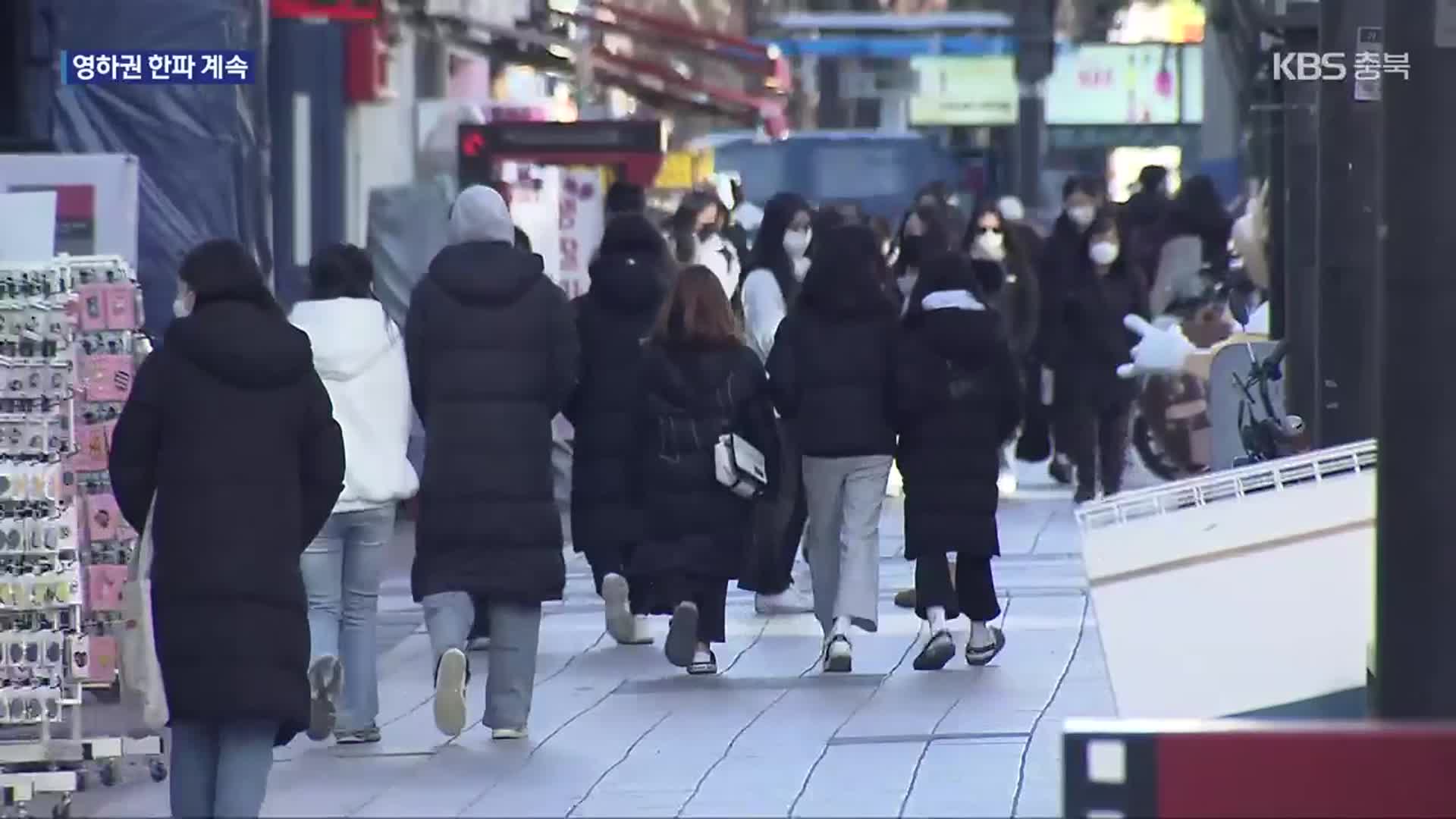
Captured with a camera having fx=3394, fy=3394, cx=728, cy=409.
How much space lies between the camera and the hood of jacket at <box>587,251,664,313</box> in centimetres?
1438

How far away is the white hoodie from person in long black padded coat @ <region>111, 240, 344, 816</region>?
273cm

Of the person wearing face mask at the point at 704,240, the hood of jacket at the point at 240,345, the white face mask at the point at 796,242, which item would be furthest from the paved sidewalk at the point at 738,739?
the white face mask at the point at 796,242

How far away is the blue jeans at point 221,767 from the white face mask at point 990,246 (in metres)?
12.6

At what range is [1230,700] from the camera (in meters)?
6.86

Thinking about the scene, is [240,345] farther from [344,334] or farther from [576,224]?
[576,224]

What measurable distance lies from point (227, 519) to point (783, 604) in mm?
7747

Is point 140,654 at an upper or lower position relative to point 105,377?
lower

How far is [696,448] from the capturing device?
43.0 ft

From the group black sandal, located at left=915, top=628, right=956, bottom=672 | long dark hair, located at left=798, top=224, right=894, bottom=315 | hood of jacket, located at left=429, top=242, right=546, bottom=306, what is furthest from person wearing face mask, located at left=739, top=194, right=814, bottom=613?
hood of jacket, located at left=429, top=242, right=546, bottom=306

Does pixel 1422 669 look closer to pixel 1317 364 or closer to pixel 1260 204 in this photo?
pixel 1317 364

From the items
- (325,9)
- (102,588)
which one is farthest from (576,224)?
(102,588)

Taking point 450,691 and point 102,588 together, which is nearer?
point 102,588

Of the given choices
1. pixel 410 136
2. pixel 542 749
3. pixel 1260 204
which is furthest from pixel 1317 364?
pixel 410 136

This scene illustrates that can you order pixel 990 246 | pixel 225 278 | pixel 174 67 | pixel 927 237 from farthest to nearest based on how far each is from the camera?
1. pixel 990 246
2. pixel 927 237
3. pixel 174 67
4. pixel 225 278
